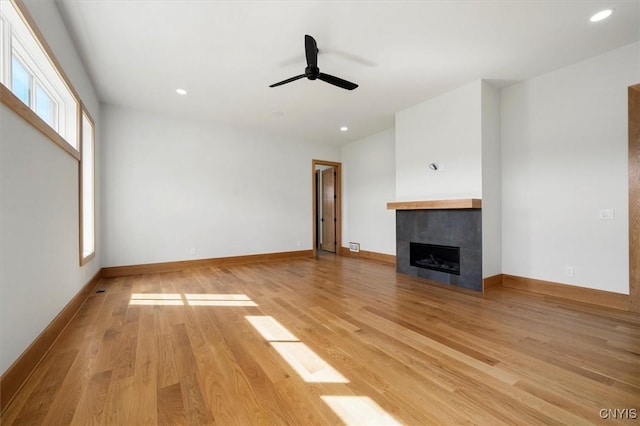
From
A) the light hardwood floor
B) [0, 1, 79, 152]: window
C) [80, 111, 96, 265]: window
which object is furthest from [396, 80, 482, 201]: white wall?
[80, 111, 96, 265]: window

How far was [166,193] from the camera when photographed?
4.79 meters

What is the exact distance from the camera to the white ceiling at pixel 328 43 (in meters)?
2.31

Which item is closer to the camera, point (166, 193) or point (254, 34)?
point (254, 34)

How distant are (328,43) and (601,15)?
244cm

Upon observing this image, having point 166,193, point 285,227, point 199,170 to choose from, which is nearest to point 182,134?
point 199,170

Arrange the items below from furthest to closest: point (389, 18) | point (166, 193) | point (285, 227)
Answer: point (285, 227) → point (166, 193) → point (389, 18)

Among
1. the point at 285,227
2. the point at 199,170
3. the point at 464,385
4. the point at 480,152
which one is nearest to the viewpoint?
the point at 464,385

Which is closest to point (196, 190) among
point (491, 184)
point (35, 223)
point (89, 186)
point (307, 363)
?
point (89, 186)

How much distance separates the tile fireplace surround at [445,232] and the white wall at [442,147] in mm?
239

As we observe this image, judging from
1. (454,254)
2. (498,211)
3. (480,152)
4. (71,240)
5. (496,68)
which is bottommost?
(454,254)

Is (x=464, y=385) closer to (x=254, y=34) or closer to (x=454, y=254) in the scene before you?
(x=454, y=254)

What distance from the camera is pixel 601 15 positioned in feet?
7.82

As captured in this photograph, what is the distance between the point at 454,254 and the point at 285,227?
3515 mm

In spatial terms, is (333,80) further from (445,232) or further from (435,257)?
(435,257)
